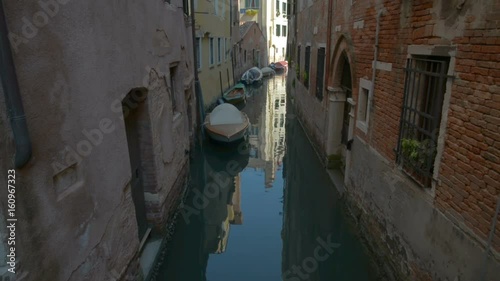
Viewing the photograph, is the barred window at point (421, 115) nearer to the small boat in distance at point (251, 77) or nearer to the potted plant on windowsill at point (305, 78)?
the potted plant on windowsill at point (305, 78)

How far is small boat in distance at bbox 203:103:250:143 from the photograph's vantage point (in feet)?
33.7

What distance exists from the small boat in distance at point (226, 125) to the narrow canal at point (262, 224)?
1.98 feet

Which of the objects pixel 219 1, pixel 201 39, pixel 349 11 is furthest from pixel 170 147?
pixel 219 1

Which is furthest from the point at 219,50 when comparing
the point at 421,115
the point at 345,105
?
the point at 421,115

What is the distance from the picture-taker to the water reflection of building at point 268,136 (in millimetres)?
10219

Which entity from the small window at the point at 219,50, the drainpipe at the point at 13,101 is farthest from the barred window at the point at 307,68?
the drainpipe at the point at 13,101

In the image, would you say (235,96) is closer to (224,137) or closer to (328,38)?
(224,137)

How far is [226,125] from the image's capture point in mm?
10531

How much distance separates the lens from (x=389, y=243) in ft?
15.1

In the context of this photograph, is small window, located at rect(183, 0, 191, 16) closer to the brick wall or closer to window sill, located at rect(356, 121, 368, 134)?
window sill, located at rect(356, 121, 368, 134)

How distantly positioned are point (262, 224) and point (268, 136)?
21.7 ft

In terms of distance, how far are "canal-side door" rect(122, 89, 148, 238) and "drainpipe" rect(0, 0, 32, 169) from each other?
2515mm

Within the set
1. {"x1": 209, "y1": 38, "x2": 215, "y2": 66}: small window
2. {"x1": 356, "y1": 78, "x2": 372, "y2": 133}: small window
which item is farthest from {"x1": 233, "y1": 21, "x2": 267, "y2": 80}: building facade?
{"x1": 356, "y1": 78, "x2": 372, "y2": 133}: small window

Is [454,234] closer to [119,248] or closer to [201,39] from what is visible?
[119,248]
